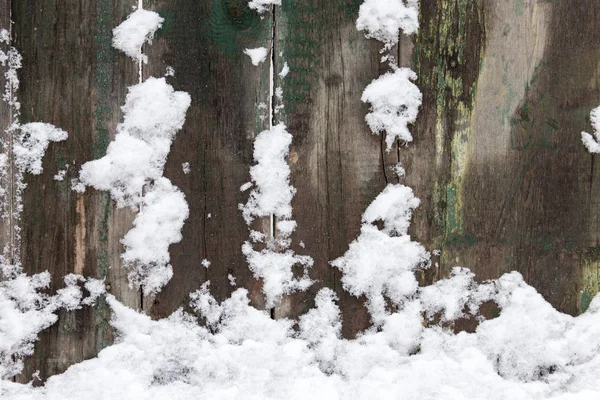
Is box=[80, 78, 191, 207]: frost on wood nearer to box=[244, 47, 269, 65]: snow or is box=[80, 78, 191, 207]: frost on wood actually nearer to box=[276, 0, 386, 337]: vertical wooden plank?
box=[244, 47, 269, 65]: snow

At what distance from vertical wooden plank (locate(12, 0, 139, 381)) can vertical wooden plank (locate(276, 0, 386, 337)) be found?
1.73ft

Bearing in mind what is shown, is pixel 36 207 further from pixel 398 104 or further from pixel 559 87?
pixel 559 87

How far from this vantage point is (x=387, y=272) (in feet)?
5.25

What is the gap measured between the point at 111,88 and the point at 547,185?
4.65 feet

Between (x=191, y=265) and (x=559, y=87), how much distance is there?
1.29m

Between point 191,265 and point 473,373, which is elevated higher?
point 191,265

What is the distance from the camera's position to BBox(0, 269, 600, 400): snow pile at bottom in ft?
5.07

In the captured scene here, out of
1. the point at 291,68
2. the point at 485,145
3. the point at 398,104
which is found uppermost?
the point at 291,68

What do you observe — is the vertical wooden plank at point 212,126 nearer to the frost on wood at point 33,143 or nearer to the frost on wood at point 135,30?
the frost on wood at point 135,30

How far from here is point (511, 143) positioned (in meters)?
1.60

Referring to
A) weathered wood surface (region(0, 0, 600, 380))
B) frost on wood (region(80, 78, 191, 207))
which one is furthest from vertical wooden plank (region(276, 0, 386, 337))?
frost on wood (region(80, 78, 191, 207))

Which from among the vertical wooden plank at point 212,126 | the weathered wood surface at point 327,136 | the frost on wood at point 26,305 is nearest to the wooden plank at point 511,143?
the weathered wood surface at point 327,136

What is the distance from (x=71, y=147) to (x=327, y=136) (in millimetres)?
810

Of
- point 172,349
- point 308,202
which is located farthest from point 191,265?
point 308,202
